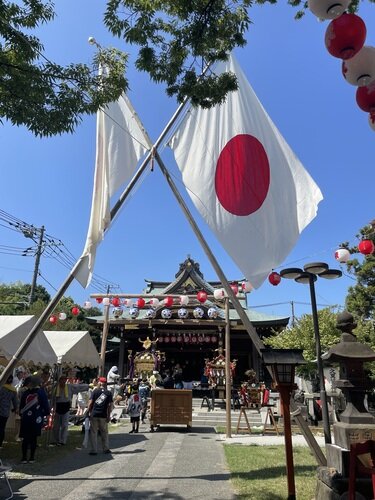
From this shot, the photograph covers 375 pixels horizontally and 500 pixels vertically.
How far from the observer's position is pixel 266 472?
7332 millimetres

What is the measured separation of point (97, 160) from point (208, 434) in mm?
9805

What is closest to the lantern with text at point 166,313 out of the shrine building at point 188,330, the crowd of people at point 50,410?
the shrine building at point 188,330

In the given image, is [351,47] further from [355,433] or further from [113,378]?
[113,378]

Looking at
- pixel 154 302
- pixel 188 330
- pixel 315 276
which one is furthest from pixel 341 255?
pixel 188 330

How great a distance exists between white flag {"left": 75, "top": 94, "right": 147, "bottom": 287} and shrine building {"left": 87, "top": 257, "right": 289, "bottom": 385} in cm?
1520

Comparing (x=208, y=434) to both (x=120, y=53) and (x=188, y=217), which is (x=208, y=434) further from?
(x=120, y=53)

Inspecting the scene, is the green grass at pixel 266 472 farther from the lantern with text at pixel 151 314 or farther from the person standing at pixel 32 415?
the lantern with text at pixel 151 314

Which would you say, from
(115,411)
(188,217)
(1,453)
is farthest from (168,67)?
(115,411)

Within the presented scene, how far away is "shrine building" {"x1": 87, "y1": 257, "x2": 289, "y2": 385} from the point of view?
2342 centimetres

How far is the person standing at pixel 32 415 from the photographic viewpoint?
8.09 metres

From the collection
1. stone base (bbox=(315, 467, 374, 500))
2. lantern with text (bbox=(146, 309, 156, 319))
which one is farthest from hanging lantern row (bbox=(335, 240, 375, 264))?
lantern with text (bbox=(146, 309, 156, 319))

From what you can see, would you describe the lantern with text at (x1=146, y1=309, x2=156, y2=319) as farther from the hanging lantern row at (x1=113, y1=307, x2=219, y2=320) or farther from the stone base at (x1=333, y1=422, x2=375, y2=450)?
the stone base at (x1=333, y1=422, x2=375, y2=450)

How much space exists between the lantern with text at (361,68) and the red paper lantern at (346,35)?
77 mm

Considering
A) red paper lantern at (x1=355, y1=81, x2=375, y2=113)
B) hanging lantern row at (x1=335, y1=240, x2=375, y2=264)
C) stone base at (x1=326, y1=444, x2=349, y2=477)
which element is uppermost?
hanging lantern row at (x1=335, y1=240, x2=375, y2=264)
